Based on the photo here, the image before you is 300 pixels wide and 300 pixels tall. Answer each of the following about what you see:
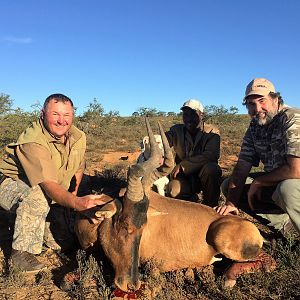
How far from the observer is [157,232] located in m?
4.96

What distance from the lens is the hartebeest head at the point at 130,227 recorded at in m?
4.27

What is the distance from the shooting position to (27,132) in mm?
5504

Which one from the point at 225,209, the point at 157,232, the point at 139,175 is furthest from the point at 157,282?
the point at 225,209

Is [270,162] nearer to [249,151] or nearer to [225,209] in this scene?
[249,151]

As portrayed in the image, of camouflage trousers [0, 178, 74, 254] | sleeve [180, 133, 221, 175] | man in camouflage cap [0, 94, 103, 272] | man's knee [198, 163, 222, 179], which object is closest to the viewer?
man in camouflage cap [0, 94, 103, 272]

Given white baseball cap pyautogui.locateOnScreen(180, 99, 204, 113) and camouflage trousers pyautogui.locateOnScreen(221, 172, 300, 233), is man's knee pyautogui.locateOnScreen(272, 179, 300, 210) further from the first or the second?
white baseball cap pyautogui.locateOnScreen(180, 99, 204, 113)

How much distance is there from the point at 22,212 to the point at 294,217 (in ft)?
11.2

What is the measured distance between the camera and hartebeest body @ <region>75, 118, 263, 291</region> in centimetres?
440

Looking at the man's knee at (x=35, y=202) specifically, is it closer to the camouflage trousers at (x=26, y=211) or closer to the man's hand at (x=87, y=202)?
the camouflage trousers at (x=26, y=211)

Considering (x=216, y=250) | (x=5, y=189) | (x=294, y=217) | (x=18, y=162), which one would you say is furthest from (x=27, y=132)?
(x=294, y=217)

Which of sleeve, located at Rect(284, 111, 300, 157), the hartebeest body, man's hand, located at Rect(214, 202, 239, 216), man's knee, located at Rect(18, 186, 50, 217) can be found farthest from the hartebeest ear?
sleeve, located at Rect(284, 111, 300, 157)

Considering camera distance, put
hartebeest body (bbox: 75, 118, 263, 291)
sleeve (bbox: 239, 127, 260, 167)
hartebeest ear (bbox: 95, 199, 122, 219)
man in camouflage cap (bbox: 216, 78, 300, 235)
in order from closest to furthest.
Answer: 1. hartebeest body (bbox: 75, 118, 263, 291)
2. hartebeest ear (bbox: 95, 199, 122, 219)
3. man in camouflage cap (bbox: 216, 78, 300, 235)
4. sleeve (bbox: 239, 127, 260, 167)

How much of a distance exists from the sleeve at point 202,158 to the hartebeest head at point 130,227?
263 cm

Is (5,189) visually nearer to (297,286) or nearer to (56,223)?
(56,223)
